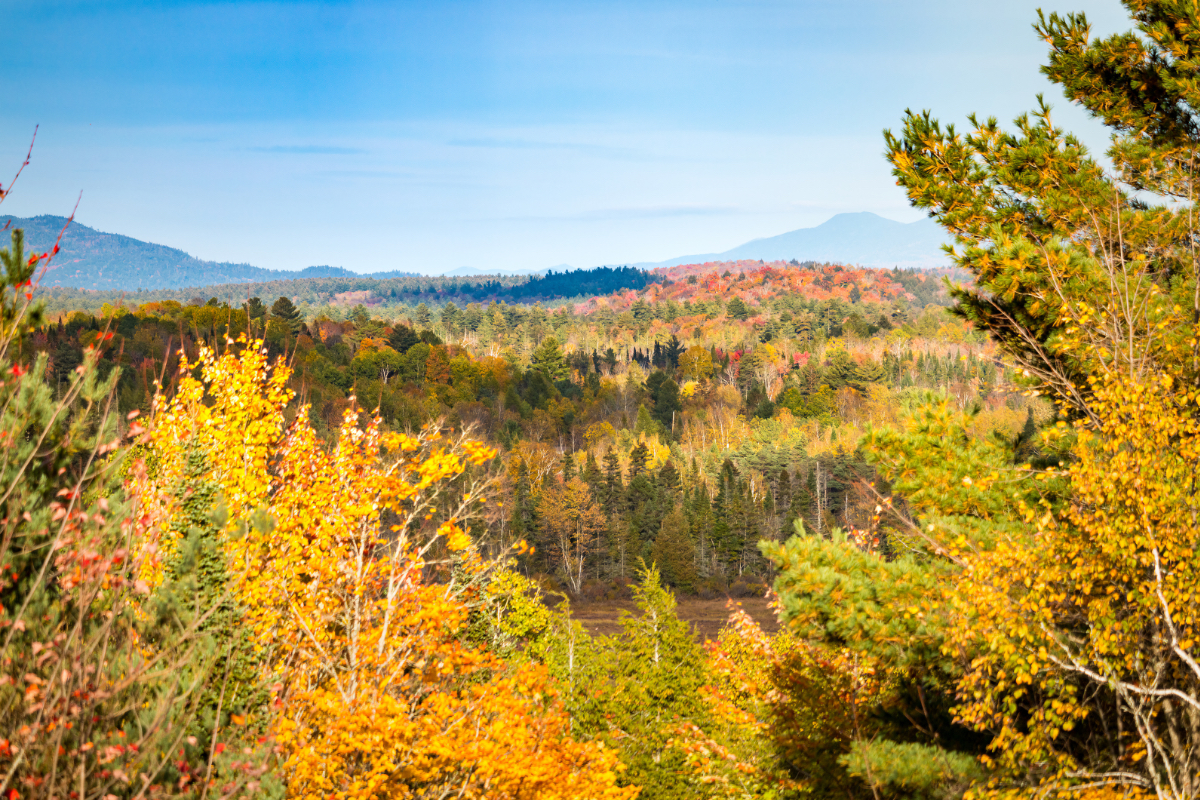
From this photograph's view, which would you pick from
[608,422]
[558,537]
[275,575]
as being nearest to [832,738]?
[275,575]

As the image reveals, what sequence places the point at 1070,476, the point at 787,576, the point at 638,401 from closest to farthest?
the point at 1070,476
the point at 787,576
the point at 638,401

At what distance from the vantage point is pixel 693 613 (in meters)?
69.5

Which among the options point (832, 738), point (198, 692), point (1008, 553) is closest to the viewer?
point (198, 692)

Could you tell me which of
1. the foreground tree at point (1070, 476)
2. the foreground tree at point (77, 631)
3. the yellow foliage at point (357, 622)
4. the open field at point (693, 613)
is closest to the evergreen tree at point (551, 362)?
the open field at point (693, 613)

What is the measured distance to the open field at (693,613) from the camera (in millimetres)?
63844

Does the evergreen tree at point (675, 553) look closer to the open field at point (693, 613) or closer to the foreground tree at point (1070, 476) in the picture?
the open field at point (693, 613)

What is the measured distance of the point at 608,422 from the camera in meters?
112

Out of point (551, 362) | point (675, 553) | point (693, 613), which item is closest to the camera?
point (693, 613)

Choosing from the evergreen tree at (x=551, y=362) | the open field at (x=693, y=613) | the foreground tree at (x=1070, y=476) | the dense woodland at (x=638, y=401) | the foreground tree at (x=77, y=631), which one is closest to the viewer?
the foreground tree at (x=77, y=631)

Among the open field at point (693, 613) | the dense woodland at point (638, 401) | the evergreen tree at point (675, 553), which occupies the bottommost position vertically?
the open field at point (693, 613)

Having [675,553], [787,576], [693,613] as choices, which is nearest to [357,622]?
[787,576]

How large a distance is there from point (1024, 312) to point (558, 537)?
68425 millimetres

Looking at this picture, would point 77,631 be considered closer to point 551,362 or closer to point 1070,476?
point 1070,476

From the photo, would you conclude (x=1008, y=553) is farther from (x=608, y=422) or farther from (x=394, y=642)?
(x=608, y=422)
